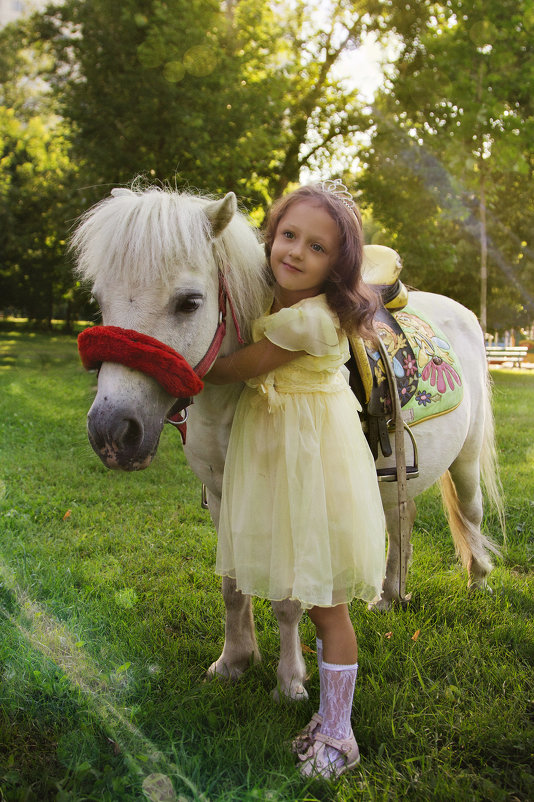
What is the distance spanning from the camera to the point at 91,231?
1.77 m

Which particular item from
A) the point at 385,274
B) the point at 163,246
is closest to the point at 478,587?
the point at 385,274

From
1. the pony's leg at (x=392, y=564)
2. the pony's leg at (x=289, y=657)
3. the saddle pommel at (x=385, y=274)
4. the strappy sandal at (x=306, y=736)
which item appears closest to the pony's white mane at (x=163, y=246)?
the saddle pommel at (x=385, y=274)

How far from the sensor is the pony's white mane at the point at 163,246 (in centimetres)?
157

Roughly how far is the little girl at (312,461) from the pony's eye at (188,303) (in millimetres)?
232

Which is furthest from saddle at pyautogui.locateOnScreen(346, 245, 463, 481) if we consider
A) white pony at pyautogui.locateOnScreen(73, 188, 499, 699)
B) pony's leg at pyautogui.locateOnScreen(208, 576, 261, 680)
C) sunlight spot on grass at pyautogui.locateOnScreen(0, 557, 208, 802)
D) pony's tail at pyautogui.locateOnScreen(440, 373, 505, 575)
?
sunlight spot on grass at pyautogui.locateOnScreen(0, 557, 208, 802)

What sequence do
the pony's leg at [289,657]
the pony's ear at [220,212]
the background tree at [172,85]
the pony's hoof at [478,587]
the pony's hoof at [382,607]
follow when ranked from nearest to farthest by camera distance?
1. the pony's ear at [220,212]
2. the pony's leg at [289,657]
3. the pony's hoof at [382,607]
4. the pony's hoof at [478,587]
5. the background tree at [172,85]

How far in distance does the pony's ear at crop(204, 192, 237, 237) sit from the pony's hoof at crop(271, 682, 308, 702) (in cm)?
170

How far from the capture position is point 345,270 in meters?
1.82

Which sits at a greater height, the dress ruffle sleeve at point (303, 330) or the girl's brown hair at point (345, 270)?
the girl's brown hair at point (345, 270)

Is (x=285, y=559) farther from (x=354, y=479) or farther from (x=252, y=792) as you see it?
(x=252, y=792)

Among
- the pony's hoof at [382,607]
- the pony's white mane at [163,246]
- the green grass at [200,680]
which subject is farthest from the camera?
the pony's hoof at [382,607]

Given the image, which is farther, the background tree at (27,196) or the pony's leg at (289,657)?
the background tree at (27,196)

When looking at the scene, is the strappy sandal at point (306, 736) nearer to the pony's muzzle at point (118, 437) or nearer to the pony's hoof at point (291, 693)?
the pony's hoof at point (291, 693)

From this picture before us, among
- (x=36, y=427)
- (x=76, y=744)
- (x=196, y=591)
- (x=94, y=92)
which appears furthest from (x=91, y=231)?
(x=94, y=92)
